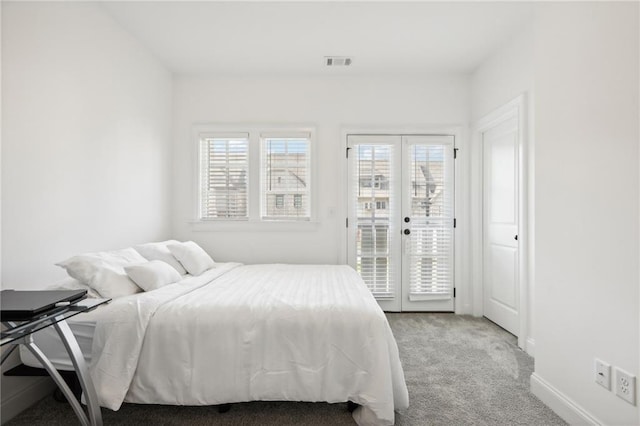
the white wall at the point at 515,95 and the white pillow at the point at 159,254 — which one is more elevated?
the white wall at the point at 515,95

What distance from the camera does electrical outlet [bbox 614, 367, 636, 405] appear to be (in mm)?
Answer: 1396

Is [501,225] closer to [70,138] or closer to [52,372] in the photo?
[52,372]

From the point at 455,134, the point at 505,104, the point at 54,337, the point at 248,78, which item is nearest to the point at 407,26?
the point at 505,104

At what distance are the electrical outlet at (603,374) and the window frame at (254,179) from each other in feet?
8.79

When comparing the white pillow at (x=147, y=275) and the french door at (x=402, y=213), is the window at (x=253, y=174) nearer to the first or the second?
the french door at (x=402, y=213)

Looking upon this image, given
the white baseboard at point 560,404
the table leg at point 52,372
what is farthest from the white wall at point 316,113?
the table leg at point 52,372

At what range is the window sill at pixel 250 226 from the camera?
3754mm

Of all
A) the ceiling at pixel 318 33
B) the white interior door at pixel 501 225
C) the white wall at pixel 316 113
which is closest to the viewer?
the ceiling at pixel 318 33

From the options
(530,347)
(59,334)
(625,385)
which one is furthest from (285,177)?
(625,385)

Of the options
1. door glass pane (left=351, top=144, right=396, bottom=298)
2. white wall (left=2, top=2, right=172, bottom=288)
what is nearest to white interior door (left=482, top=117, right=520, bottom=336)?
door glass pane (left=351, top=144, right=396, bottom=298)

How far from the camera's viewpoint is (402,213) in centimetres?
378

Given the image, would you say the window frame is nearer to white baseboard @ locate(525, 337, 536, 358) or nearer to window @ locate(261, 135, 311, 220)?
window @ locate(261, 135, 311, 220)

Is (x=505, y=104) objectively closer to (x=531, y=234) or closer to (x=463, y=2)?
(x=463, y=2)

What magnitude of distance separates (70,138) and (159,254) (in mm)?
1101
